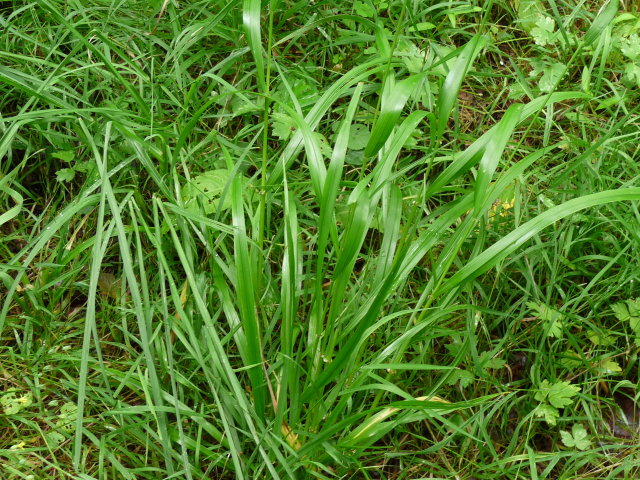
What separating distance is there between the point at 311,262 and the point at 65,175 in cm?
81

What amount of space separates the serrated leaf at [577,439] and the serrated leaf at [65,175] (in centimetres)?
159

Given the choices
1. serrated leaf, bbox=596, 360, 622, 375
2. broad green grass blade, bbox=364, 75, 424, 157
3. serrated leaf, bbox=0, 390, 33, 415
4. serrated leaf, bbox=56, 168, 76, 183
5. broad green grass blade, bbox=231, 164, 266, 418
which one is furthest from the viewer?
serrated leaf, bbox=56, 168, 76, 183

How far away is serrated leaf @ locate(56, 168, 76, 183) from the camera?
7.53 ft

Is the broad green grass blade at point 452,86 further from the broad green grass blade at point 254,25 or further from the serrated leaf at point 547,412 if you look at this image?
the serrated leaf at point 547,412

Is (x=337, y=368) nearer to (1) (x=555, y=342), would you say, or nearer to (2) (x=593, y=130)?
(1) (x=555, y=342)

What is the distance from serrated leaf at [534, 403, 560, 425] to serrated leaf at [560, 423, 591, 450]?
0.05 metres

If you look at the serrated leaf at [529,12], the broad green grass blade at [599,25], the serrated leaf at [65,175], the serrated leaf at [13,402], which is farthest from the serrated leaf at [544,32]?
the serrated leaf at [13,402]

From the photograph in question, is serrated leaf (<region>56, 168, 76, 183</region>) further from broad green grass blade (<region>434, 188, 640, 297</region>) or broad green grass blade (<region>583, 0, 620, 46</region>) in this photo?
broad green grass blade (<region>583, 0, 620, 46</region>)

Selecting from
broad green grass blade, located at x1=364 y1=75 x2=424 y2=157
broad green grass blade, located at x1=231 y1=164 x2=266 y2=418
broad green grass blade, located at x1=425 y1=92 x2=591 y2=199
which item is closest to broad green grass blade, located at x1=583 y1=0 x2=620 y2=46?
broad green grass blade, located at x1=425 y1=92 x2=591 y2=199

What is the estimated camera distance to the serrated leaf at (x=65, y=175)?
90.4 inches

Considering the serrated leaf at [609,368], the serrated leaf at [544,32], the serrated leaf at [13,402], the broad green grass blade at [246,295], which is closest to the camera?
the broad green grass blade at [246,295]

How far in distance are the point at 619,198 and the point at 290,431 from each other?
907mm

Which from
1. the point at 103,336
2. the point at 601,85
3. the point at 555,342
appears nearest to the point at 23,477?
the point at 103,336

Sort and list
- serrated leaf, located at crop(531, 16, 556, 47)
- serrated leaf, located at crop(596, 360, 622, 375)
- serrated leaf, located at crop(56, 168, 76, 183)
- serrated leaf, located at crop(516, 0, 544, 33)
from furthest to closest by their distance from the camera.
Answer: serrated leaf, located at crop(516, 0, 544, 33), serrated leaf, located at crop(531, 16, 556, 47), serrated leaf, located at crop(56, 168, 76, 183), serrated leaf, located at crop(596, 360, 622, 375)
